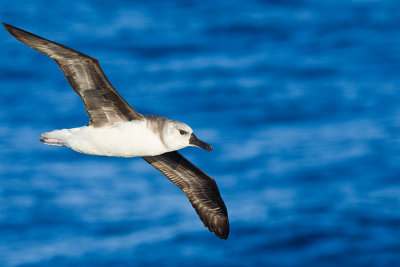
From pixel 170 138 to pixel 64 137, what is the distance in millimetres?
1419

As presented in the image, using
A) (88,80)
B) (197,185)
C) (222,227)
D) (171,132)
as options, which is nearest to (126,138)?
(171,132)

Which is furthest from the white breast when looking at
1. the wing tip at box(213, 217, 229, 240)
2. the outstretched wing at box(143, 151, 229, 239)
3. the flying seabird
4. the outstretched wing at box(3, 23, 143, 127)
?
the wing tip at box(213, 217, 229, 240)

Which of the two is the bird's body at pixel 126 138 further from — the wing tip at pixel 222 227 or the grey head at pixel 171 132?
the wing tip at pixel 222 227

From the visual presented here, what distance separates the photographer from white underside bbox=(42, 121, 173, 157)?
369 inches

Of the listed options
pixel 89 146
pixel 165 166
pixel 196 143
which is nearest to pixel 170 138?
Result: pixel 196 143

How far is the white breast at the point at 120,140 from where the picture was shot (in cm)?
938

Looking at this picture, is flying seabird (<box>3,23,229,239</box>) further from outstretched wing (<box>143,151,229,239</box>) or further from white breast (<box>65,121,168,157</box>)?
outstretched wing (<box>143,151,229,239</box>)

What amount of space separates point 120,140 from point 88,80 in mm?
900

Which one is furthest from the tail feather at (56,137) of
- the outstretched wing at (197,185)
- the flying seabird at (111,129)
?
the outstretched wing at (197,185)

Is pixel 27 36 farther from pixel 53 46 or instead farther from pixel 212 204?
pixel 212 204

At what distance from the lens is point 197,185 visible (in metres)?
11.3

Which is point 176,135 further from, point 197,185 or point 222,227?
point 222,227

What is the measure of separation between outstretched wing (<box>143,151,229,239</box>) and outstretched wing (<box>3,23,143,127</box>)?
1750 millimetres

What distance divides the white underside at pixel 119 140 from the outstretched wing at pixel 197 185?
5.28 ft
